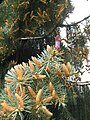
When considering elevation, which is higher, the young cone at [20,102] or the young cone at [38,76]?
the young cone at [38,76]

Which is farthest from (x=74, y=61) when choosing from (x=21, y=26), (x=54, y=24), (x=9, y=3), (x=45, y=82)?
(x=45, y=82)

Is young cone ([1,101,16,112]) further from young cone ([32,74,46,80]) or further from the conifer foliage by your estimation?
young cone ([32,74,46,80])

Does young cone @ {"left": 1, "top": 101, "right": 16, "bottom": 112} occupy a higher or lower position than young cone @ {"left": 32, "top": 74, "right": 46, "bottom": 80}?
lower

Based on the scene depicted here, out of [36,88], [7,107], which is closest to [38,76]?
[36,88]

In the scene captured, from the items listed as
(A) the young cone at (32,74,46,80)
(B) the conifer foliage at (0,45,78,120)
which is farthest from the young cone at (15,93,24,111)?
(A) the young cone at (32,74,46,80)

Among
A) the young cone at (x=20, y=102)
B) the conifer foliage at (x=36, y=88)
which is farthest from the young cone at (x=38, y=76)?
the young cone at (x=20, y=102)

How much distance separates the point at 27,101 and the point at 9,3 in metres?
1.06

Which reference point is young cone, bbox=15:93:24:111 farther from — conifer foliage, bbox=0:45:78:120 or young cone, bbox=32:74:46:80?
young cone, bbox=32:74:46:80

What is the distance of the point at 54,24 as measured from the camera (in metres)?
1.84

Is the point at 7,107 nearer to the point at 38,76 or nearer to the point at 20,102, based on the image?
the point at 20,102

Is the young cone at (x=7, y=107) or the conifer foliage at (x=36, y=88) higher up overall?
the conifer foliage at (x=36, y=88)

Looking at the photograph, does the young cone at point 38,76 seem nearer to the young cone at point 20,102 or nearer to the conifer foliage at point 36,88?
the conifer foliage at point 36,88

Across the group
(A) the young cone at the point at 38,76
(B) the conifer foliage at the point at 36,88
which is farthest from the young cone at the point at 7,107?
(A) the young cone at the point at 38,76

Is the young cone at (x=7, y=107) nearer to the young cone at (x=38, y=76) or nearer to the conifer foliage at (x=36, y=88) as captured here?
the conifer foliage at (x=36, y=88)
